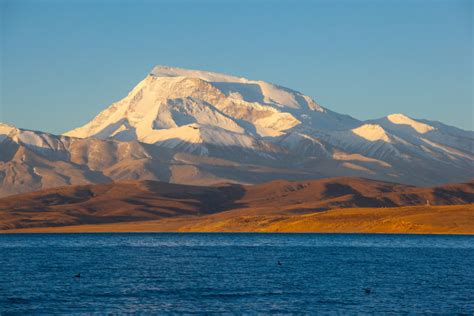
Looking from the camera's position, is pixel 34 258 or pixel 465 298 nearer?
pixel 465 298

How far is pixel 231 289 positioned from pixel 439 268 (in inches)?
1507

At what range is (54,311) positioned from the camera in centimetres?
8662

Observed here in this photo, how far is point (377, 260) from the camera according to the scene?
481ft

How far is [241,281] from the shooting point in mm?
112000

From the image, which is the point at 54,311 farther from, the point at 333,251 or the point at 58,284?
the point at 333,251

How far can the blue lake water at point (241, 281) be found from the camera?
294 feet

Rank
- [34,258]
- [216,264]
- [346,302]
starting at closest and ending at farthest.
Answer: [346,302] < [216,264] < [34,258]

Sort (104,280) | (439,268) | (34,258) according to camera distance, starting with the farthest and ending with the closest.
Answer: (34,258) → (439,268) → (104,280)

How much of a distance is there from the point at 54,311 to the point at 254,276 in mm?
37158

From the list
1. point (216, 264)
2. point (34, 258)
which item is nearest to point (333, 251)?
point (216, 264)

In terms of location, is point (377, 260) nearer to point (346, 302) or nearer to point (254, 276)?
point (254, 276)

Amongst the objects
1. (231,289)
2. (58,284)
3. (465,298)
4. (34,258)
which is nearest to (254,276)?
(231,289)

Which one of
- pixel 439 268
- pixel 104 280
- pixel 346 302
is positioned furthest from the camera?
pixel 439 268

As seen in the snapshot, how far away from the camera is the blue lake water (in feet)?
294
